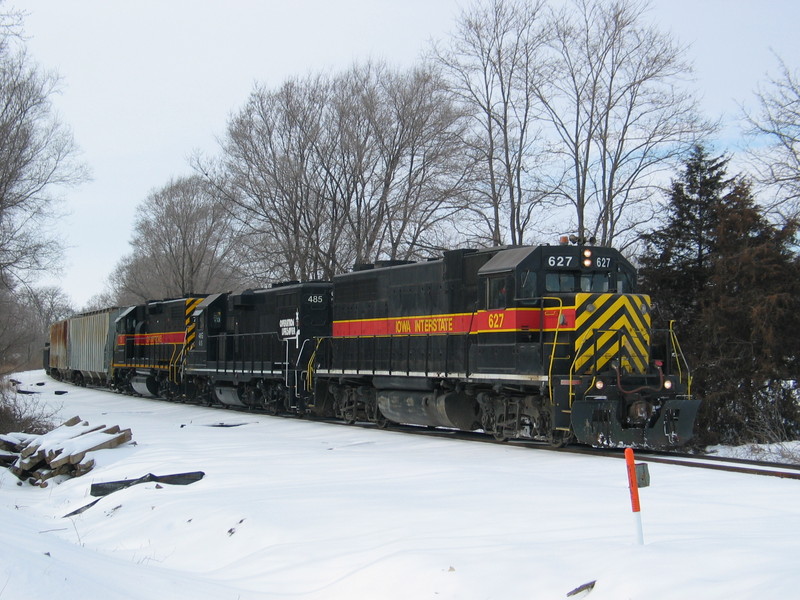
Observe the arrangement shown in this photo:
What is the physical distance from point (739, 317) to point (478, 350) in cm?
640

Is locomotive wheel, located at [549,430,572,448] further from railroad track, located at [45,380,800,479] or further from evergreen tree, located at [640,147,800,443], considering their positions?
evergreen tree, located at [640,147,800,443]

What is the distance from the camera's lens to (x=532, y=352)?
41.7ft

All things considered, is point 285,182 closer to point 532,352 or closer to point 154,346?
point 154,346

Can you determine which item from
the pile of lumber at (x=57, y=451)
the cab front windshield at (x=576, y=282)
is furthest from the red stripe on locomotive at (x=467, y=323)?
→ the pile of lumber at (x=57, y=451)

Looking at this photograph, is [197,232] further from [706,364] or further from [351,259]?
[706,364]

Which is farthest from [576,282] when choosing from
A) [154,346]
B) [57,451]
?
[154,346]

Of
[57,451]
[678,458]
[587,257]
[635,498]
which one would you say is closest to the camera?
[635,498]

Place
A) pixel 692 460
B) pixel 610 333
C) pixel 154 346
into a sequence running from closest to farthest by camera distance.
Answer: pixel 692 460 < pixel 610 333 < pixel 154 346

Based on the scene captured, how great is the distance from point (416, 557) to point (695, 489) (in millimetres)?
3820

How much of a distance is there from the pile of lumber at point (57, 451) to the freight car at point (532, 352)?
5.47 metres

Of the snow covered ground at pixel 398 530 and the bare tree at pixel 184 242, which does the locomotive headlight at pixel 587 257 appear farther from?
the bare tree at pixel 184 242

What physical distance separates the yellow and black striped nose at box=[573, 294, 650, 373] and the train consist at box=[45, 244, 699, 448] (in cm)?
2

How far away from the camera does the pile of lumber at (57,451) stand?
12703 mm

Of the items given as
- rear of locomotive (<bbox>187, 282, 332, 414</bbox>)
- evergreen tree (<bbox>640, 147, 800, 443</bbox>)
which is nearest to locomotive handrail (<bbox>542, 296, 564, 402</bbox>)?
evergreen tree (<bbox>640, 147, 800, 443</bbox>)
